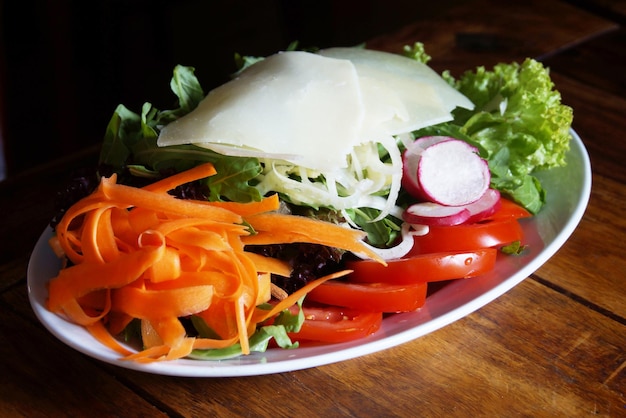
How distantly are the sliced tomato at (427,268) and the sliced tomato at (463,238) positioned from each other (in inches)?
1.9

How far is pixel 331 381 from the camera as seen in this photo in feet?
4.69

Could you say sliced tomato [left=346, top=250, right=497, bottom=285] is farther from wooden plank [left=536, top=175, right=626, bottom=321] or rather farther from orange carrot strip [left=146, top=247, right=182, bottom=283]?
orange carrot strip [left=146, top=247, right=182, bottom=283]

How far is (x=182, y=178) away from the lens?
4.99 feet

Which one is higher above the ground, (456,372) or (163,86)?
(456,372)

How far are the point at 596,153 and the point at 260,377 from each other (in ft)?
4.15

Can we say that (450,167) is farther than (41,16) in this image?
No

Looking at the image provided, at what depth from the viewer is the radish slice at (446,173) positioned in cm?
172

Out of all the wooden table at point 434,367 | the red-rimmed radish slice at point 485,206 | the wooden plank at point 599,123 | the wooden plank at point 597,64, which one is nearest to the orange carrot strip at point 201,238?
the wooden table at point 434,367

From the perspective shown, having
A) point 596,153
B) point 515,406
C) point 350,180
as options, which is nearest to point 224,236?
point 350,180

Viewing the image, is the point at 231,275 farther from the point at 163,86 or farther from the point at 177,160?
the point at 163,86

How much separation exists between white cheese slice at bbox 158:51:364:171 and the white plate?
1.14 feet

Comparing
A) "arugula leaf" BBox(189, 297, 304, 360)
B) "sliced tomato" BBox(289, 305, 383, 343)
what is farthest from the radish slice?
"arugula leaf" BBox(189, 297, 304, 360)

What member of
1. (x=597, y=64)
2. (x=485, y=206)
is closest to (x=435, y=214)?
(x=485, y=206)

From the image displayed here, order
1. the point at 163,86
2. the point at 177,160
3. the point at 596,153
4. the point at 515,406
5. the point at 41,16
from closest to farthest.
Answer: the point at 515,406 < the point at 177,160 < the point at 596,153 < the point at 41,16 < the point at 163,86
